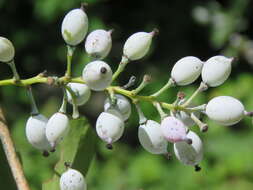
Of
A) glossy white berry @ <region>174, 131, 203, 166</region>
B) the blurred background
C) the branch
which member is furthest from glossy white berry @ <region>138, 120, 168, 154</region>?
the blurred background

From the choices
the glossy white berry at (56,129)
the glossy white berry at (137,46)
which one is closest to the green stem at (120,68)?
the glossy white berry at (137,46)

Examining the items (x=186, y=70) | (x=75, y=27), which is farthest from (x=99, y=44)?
(x=186, y=70)

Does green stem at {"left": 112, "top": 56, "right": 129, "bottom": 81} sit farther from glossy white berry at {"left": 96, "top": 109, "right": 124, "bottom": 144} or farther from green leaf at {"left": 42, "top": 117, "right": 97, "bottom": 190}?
green leaf at {"left": 42, "top": 117, "right": 97, "bottom": 190}

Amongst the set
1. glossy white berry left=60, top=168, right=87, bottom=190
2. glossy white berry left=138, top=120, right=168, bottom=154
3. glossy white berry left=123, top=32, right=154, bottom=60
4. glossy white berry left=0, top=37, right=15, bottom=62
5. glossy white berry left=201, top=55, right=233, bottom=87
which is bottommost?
glossy white berry left=60, top=168, right=87, bottom=190

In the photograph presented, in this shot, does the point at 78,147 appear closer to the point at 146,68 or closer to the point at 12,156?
the point at 12,156

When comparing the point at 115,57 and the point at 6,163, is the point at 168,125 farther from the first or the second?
the point at 115,57
